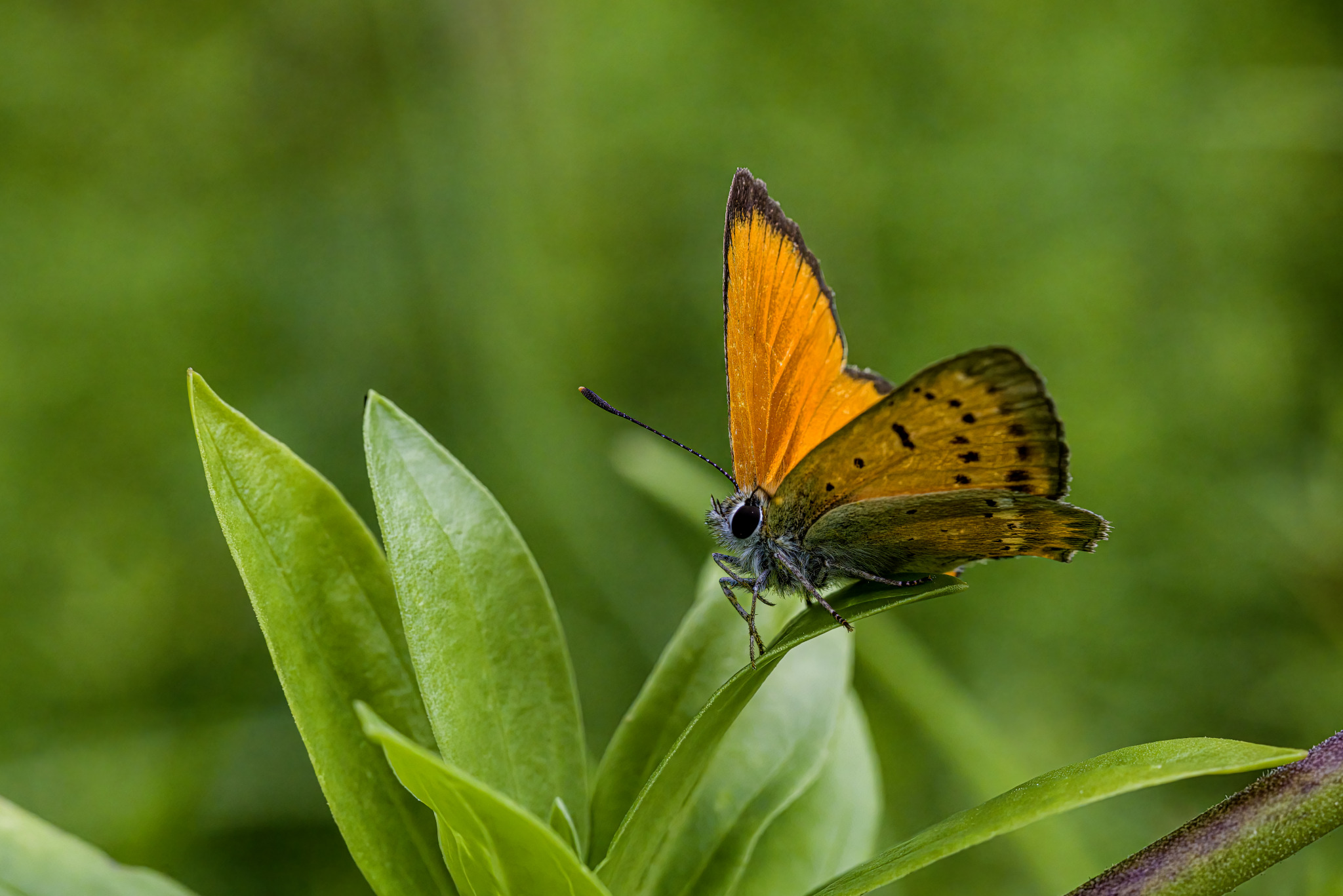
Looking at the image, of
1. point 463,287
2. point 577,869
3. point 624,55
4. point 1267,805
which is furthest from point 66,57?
point 1267,805

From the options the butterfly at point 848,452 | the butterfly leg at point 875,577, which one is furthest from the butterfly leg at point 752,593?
the butterfly leg at point 875,577

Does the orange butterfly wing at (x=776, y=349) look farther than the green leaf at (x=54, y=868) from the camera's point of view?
Yes

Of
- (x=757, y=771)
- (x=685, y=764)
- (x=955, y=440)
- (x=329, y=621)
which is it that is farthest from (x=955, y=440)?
(x=329, y=621)

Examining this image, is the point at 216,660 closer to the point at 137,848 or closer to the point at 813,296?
the point at 137,848

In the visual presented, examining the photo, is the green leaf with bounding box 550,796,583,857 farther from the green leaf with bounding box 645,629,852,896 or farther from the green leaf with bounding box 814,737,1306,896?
the green leaf with bounding box 814,737,1306,896

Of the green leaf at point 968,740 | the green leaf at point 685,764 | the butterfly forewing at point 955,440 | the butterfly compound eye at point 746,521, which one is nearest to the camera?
the green leaf at point 685,764

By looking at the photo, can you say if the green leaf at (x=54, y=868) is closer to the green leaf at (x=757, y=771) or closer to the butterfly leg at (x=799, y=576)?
the green leaf at (x=757, y=771)

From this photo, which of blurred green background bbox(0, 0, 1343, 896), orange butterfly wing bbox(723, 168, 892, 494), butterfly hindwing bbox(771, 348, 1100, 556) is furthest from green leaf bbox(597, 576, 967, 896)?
blurred green background bbox(0, 0, 1343, 896)
